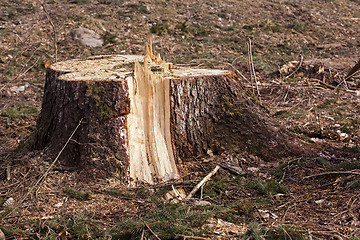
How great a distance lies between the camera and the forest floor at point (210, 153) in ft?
7.25

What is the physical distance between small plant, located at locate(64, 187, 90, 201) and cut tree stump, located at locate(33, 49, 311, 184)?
30 centimetres

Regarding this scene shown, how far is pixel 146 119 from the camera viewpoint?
319 cm

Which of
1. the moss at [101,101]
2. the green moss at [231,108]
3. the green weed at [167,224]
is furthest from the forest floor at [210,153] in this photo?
the moss at [101,101]

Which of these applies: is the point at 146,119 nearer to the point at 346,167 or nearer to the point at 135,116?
the point at 135,116

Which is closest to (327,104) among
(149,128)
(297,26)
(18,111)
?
(149,128)

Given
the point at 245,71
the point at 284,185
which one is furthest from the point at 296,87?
the point at 284,185

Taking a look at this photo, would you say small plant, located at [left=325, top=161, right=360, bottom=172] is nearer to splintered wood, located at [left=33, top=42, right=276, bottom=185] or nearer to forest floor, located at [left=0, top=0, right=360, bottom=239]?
forest floor, located at [left=0, top=0, right=360, bottom=239]

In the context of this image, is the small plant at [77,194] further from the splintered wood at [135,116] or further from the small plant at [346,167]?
the small plant at [346,167]

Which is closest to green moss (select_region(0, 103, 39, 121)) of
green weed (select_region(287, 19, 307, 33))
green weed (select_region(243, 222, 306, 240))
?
green weed (select_region(243, 222, 306, 240))

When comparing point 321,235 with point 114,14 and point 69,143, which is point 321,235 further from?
point 114,14

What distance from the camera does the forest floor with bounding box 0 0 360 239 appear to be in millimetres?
2209

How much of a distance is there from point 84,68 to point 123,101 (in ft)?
2.79

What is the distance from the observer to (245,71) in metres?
7.45

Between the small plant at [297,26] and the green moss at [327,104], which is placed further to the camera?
the small plant at [297,26]
